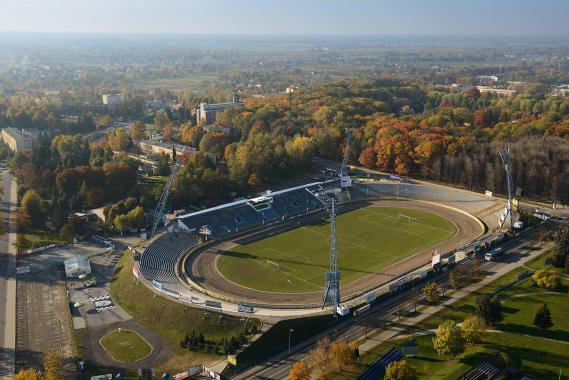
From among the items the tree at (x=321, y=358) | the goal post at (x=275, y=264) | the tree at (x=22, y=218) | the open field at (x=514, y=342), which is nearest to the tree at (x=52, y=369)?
the tree at (x=321, y=358)

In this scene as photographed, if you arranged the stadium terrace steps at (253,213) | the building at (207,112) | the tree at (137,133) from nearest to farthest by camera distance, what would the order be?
1. the stadium terrace steps at (253,213)
2. the tree at (137,133)
3. the building at (207,112)

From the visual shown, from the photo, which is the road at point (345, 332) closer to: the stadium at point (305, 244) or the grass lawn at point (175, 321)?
the stadium at point (305, 244)

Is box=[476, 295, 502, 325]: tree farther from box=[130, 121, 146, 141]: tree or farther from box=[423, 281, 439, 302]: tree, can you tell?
box=[130, 121, 146, 141]: tree

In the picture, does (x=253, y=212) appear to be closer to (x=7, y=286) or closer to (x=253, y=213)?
(x=253, y=213)

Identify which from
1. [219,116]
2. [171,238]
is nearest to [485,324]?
[171,238]

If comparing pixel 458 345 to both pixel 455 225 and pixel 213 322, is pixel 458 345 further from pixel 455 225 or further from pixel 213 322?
pixel 455 225
